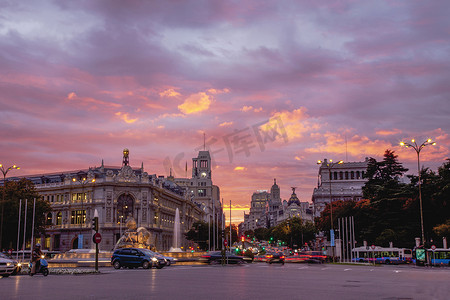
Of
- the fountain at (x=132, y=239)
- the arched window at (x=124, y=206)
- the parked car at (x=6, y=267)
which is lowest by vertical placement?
the parked car at (x=6, y=267)

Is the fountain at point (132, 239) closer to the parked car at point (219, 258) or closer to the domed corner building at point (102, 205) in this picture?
the parked car at point (219, 258)

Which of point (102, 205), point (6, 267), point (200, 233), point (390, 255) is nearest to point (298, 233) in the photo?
point (200, 233)

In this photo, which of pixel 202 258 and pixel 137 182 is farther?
pixel 137 182

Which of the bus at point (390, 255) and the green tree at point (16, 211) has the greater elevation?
the green tree at point (16, 211)

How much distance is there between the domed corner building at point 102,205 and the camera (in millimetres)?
103000

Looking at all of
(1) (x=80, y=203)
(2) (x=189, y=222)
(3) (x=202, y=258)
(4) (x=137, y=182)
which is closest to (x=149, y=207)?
(4) (x=137, y=182)

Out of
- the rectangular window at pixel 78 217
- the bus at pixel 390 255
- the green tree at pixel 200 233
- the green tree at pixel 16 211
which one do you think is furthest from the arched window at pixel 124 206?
the bus at pixel 390 255

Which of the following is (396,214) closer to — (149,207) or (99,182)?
(149,207)

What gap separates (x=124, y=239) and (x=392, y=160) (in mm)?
61709

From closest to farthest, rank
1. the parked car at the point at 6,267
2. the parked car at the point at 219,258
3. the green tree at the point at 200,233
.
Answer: the parked car at the point at 6,267
the parked car at the point at 219,258
the green tree at the point at 200,233

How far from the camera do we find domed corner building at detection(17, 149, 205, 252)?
338 feet

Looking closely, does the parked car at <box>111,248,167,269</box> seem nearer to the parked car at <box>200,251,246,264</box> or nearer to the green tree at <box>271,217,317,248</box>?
the parked car at <box>200,251,246,264</box>

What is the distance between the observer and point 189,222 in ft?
501

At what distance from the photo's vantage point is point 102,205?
103375 mm
